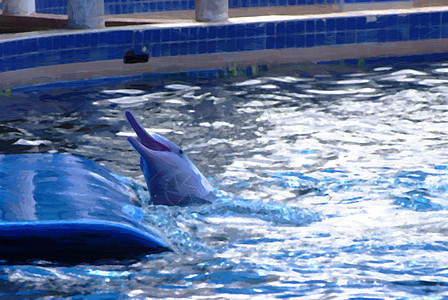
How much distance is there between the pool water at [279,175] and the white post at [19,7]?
282 centimetres

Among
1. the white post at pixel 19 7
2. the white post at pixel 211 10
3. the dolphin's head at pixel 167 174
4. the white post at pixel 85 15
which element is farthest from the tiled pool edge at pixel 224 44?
the dolphin's head at pixel 167 174

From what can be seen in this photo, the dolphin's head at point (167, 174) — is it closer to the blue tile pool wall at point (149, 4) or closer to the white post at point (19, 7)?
the white post at point (19, 7)

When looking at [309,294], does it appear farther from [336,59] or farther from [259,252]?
[336,59]

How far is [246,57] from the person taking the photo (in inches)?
354

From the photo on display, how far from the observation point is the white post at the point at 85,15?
8.73 meters

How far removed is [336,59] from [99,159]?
432 centimetres

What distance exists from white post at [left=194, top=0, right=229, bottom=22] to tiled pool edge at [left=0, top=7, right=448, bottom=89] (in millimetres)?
160

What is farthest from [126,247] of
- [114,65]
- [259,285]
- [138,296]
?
[114,65]

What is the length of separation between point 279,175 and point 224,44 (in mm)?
4039

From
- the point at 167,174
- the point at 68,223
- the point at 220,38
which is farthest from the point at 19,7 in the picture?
the point at 68,223

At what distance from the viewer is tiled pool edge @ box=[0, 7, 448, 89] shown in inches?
323

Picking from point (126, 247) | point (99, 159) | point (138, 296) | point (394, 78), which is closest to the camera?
point (138, 296)

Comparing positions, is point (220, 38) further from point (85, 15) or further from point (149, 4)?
point (149, 4)

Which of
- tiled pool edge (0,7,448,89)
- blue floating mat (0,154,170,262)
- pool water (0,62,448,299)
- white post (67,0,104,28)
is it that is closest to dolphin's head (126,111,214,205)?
pool water (0,62,448,299)
